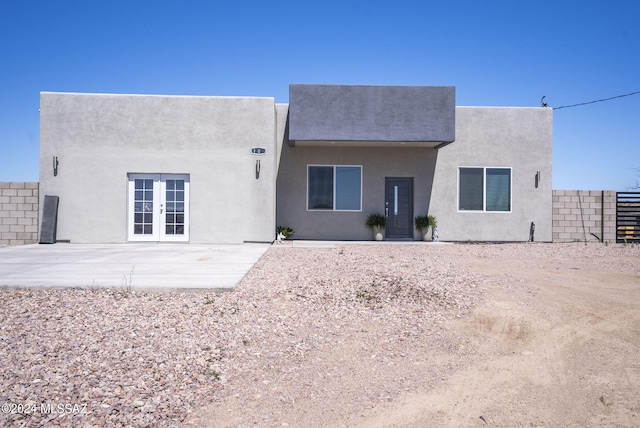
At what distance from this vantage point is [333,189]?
15.0 m

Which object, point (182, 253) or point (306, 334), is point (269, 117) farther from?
point (306, 334)

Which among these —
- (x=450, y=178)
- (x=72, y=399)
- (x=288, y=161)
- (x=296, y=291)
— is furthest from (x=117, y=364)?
(x=450, y=178)

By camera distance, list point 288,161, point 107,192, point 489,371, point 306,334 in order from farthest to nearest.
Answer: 1. point 288,161
2. point 107,192
3. point 306,334
4. point 489,371

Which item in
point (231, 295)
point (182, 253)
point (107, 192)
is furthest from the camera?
point (107, 192)

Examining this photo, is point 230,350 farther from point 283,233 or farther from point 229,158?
point 283,233

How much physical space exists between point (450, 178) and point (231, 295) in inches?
424

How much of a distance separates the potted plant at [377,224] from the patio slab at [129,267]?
14.1 ft

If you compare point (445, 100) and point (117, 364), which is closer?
point (117, 364)

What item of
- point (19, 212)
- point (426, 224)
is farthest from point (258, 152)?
point (19, 212)

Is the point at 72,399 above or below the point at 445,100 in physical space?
below

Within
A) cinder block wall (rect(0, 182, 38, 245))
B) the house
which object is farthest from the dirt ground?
cinder block wall (rect(0, 182, 38, 245))

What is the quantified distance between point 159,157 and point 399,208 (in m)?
7.46

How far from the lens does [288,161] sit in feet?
49.0

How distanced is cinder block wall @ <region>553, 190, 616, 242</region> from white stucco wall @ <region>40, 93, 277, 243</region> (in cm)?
941
